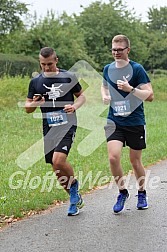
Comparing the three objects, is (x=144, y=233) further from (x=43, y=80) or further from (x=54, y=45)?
(x=54, y=45)

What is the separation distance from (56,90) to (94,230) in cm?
175

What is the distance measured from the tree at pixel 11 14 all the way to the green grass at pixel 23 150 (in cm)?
1392

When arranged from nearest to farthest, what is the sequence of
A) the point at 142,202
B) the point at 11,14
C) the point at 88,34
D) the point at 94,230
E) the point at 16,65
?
the point at 94,230, the point at 142,202, the point at 16,65, the point at 11,14, the point at 88,34

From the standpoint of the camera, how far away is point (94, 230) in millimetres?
5695

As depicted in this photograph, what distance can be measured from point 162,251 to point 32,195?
3113mm

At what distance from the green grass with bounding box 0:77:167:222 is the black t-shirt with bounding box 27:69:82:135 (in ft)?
4.44

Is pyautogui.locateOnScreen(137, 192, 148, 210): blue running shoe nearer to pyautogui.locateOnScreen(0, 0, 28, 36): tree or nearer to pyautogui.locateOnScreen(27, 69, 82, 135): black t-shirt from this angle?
pyautogui.locateOnScreen(27, 69, 82, 135): black t-shirt

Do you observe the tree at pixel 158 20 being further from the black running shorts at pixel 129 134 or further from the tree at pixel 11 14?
the black running shorts at pixel 129 134

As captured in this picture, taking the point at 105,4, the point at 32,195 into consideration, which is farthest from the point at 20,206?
the point at 105,4

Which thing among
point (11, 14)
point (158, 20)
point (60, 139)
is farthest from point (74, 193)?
point (158, 20)

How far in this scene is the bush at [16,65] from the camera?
92.7 feet

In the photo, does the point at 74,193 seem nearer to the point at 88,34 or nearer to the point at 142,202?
the point at 142,202

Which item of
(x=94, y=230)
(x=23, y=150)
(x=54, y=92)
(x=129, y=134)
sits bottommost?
(x=23, y=150)

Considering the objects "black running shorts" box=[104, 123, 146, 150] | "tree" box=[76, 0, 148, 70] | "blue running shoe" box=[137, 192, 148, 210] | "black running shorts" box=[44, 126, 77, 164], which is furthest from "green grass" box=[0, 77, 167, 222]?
"tree" box=[76, 0, 148, 70]
